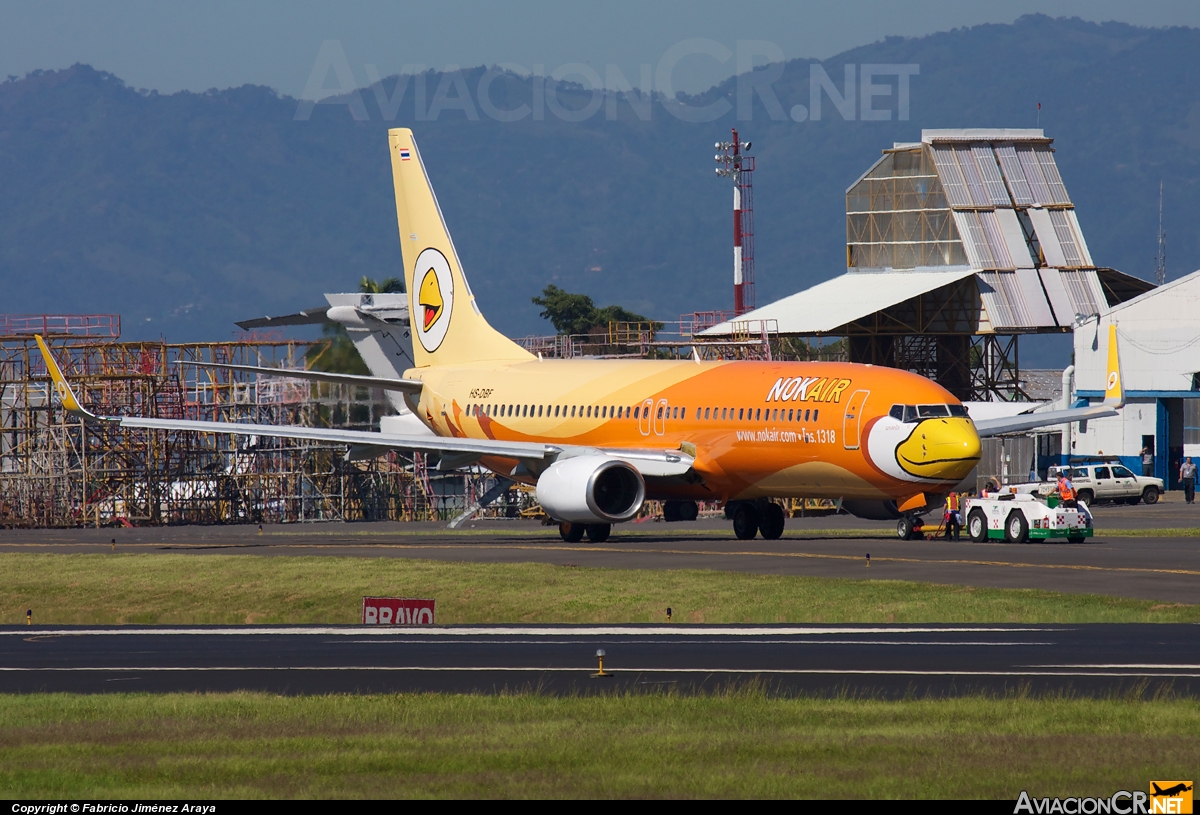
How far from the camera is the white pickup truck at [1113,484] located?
6944 centimetres

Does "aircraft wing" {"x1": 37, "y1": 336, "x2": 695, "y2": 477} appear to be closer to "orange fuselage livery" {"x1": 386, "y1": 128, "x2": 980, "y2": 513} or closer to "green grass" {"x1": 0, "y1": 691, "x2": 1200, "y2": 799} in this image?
"orange fuselage livery" {"x1": 386, "y1": 128, "x2": 980, "y2": 513}

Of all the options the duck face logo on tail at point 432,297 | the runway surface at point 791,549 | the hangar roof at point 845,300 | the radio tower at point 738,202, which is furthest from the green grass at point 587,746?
the radio tower at point 738,202

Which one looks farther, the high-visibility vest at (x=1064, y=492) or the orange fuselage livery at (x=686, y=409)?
the high-visibility vest at (x=1064, y=492)

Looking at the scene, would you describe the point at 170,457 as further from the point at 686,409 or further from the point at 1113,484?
the point at 1113,484

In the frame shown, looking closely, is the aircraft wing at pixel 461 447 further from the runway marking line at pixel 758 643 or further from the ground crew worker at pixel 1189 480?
the ground crew worker at pixel 1189 480

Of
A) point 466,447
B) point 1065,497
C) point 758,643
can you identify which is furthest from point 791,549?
point 758,643

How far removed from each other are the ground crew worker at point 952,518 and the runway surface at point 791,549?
0.42 meters

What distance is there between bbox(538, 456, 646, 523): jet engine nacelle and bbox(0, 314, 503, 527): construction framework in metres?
29.3

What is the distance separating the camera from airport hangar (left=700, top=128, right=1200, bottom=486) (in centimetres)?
7894

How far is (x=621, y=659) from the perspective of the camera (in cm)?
2091

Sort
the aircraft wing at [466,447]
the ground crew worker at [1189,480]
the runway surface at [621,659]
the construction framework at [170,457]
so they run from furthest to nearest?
the construction framework at [170,457] → the ground crew worker at [1189,480] → the aircraft wing at [466,447] → the runway surface at [621,659]

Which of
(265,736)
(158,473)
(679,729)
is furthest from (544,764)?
(158,473)

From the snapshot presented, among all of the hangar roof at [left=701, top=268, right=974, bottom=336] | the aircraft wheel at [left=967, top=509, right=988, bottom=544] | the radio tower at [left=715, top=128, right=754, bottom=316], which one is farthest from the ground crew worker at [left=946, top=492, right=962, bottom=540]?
the radio tower at [left=715, top=128, right=754, bottom=316]

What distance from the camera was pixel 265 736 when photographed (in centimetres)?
1519
